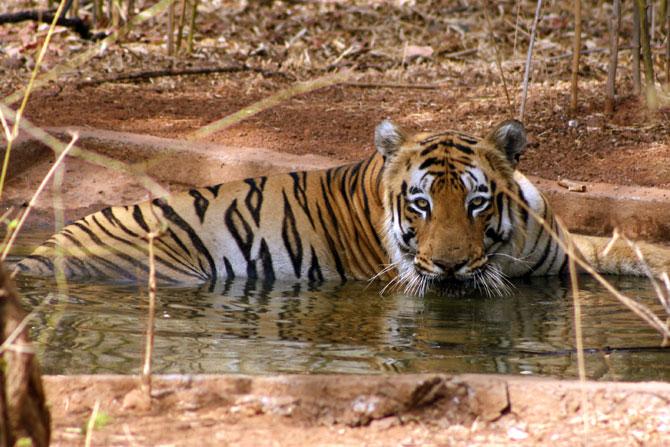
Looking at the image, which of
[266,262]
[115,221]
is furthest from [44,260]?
[266,262]

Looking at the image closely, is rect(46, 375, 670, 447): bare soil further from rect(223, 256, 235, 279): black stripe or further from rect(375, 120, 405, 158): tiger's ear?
rect(223, 256, 235, 279): black stripe

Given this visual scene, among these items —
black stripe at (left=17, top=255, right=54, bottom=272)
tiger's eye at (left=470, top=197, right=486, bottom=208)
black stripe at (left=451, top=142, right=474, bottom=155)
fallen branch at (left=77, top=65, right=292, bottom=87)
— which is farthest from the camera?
fallen branch at (left=77, top=65, right=292, bottom=87)

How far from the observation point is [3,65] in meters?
10.0

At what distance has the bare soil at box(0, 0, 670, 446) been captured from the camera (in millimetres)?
2775

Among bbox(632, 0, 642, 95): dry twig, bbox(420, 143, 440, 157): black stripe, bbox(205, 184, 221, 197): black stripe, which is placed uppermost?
bbox(632, 0, 642, 95): dry twig

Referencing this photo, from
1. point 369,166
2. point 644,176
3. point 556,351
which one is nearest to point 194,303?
point 369,166

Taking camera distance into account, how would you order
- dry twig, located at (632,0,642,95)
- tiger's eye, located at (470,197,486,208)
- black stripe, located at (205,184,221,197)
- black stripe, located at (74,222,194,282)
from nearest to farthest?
1. tiger's eye, located at (470,197,486,208)
2. black stripe, located at (74,222,194,282)
3. black stripe, located at (205,184,221,197)
4. dry twig, located at (632,0,642,95)

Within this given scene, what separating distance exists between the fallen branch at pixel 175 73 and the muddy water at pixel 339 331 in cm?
429

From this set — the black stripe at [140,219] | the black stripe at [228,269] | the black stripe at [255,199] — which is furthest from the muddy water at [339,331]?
the black stripe at [140,219]

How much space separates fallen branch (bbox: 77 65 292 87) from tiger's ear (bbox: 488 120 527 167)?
4.87 metres

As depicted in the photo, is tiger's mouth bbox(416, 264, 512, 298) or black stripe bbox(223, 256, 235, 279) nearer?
tiger's mouth bbox(416, 264, 512, 298)

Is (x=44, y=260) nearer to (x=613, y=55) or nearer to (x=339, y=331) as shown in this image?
(x=339, y=331)

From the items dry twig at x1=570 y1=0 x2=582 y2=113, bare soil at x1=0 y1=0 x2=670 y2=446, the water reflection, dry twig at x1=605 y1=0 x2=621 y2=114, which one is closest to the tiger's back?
the water reflection

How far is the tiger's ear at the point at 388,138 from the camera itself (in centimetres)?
549
